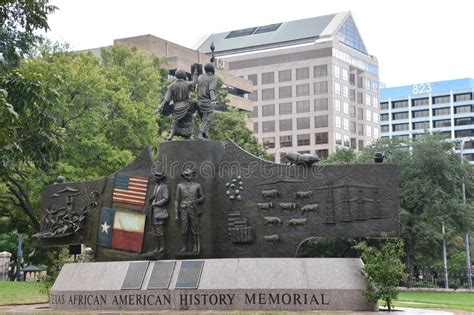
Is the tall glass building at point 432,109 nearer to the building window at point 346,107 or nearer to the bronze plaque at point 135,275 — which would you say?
the building window at point 346,107

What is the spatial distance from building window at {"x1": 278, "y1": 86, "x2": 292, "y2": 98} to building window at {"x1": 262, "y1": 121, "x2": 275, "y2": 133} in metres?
4.37

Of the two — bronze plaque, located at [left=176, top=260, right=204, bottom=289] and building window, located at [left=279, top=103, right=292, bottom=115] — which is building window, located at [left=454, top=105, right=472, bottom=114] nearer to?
building window, located at [left=279, top=103, right=292, bottom=115]

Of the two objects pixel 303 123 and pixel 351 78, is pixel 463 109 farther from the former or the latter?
pixel 303 123

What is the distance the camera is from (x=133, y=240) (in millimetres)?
21359

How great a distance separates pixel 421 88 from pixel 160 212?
12013cm

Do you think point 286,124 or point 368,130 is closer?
point 286,124

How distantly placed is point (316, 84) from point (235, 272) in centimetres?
8982

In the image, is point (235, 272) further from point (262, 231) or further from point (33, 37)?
point (33, 37)

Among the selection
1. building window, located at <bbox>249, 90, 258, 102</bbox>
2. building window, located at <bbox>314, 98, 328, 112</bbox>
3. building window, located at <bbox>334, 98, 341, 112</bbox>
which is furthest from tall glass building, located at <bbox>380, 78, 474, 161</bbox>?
building window, located at <bbox>249, 90, 258, 102</bbox>

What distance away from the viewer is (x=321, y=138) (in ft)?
348

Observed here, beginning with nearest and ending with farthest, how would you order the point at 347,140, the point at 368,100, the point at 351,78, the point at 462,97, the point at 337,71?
the point at 337,71, the point at 347,140, the point at 351,78, the point at 368,100, the point at 462,97

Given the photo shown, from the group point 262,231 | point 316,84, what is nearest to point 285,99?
point 316,84

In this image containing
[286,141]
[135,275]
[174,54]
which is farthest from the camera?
[286,141]

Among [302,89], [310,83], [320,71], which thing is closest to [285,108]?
[302,89]
